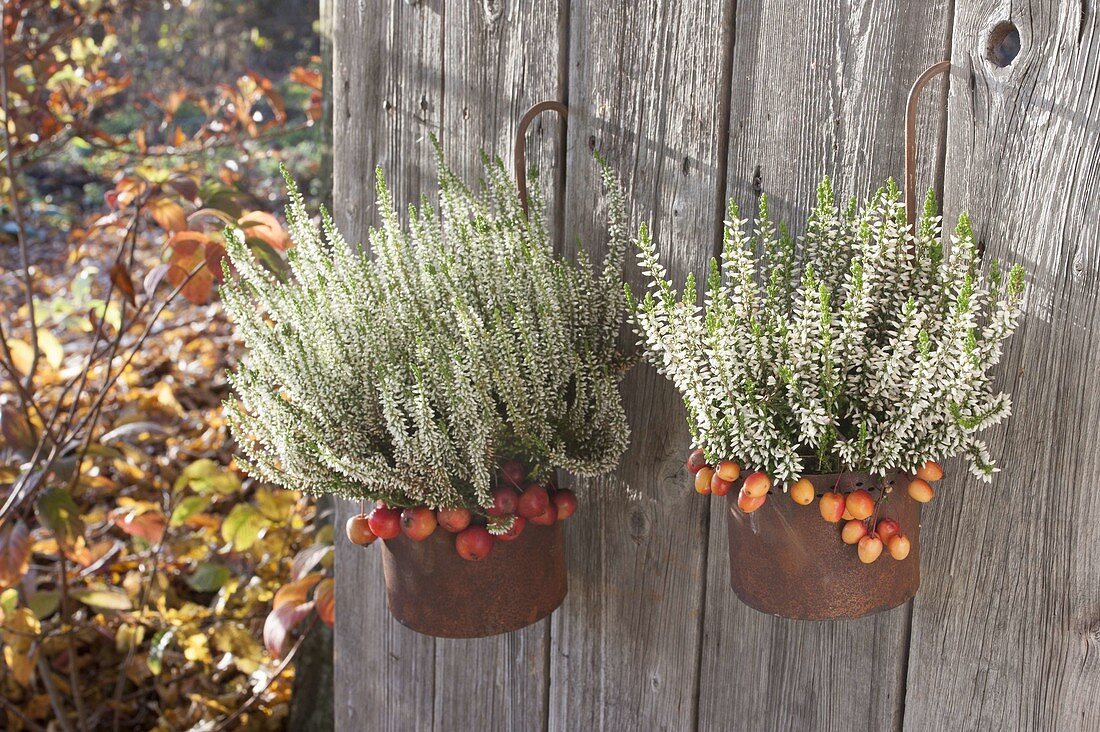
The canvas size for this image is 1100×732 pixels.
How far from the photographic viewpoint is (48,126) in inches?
102

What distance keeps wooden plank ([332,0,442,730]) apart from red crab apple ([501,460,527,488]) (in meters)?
0.58

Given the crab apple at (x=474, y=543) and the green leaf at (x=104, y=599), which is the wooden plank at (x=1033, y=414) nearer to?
the crab apple at (x=474, y=543)

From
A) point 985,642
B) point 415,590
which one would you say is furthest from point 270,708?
point 985,642

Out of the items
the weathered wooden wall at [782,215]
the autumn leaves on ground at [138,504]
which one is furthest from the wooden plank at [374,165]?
the autumn leaves on ground at [138,504]

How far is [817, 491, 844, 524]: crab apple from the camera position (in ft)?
3.26

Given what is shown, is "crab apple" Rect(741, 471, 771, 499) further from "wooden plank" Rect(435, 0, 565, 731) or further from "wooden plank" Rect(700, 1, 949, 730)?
"wooden plank" Rect(435, 0, 565, 731)

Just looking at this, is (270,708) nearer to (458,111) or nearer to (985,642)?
(458,111)

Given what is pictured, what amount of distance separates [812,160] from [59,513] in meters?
1.60

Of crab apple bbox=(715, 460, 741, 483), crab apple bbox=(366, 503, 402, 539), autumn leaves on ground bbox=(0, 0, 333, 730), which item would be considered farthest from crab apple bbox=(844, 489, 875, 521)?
autumn leaves on ground bbox=(0, 0, 333, 730)

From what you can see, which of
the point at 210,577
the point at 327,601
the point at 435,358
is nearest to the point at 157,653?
the point at 210,577

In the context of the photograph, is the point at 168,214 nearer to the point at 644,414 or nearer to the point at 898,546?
the point at 644,414

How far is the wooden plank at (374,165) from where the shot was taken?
1581mm

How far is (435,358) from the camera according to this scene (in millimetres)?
1184

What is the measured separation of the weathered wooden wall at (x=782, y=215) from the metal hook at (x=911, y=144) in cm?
6
